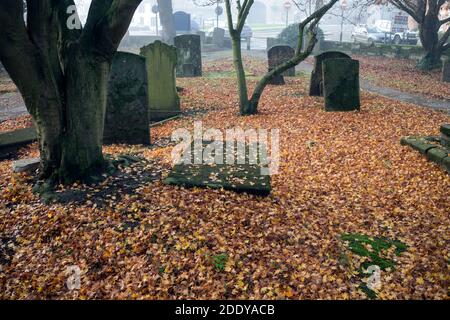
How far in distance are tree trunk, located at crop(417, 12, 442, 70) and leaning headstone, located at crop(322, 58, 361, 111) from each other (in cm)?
1101

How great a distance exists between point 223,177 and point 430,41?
17.9 metres

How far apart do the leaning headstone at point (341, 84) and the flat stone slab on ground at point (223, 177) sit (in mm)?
5285

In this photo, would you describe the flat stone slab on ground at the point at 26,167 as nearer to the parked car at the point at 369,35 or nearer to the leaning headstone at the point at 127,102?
the leaning headstone at the point at 127,102

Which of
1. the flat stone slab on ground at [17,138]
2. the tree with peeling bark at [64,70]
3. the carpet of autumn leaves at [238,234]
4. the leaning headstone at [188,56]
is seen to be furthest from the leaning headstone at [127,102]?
the leaning headstone at [188,56]

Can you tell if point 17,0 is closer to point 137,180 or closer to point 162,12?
point 137,180

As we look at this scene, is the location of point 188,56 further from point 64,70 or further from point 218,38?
point 218,38

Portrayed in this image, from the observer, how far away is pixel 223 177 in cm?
557

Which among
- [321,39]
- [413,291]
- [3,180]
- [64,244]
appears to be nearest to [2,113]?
[3,180]

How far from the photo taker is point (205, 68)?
2131 centimetres

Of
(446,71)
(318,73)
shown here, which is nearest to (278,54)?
(318,73)

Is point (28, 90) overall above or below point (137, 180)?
above

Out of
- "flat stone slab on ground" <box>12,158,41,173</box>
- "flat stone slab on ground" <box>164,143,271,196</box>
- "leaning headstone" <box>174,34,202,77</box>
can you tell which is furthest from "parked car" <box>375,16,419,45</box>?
"flat stone slab on ground" <box>12,158,41,173</box>

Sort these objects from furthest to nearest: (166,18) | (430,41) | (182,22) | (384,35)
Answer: (182,22) → (384,35) → (166,18) → (430,41)

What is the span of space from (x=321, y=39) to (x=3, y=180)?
26737 mm
